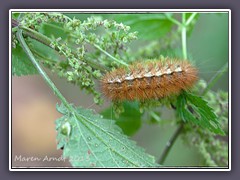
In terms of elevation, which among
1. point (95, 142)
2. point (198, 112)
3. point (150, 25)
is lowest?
point (95, 142)

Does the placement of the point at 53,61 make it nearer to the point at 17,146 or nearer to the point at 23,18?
the point at 23,18

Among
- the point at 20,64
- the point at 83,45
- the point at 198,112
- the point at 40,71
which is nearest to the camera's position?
the point at 40,71

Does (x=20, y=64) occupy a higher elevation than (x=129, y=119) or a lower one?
higher

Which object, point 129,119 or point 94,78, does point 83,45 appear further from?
point 129,119

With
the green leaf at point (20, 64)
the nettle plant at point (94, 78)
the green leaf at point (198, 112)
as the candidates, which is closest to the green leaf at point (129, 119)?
the nettle plant at point (94, 78)

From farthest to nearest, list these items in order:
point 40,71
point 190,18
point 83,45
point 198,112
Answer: point 190,18 → point 198,112 → point 83,45 → point 40,71

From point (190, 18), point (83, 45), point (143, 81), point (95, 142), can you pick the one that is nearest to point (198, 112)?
point (143, 81)

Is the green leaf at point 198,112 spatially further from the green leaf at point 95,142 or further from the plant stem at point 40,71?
the plant stem at point 40,71
